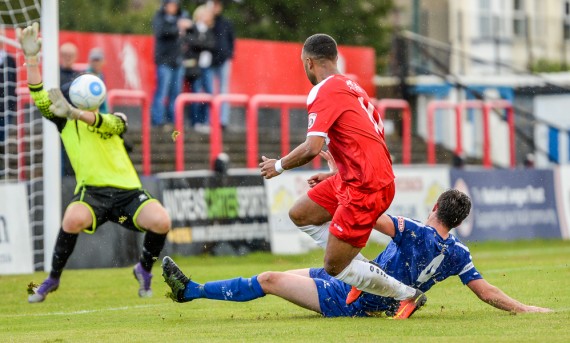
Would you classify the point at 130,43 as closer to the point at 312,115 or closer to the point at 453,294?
the point at 453,294

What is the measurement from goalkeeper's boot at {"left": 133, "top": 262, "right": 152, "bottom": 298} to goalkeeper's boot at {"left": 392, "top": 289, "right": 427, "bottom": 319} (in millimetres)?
3420

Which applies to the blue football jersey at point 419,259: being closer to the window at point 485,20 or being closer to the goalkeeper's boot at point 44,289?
the goalkeeper's boot at point 44,289

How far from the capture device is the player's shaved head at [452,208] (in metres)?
9.06

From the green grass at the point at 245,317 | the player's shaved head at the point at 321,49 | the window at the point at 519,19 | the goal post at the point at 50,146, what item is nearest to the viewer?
the green grass at the point at 245,317

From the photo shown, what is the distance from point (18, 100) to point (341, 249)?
862 centimetres

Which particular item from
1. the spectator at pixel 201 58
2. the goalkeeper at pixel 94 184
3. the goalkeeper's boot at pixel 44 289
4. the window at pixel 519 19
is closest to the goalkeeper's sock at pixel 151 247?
the goalkeeper at pixel 94 184

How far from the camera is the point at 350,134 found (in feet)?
29.9

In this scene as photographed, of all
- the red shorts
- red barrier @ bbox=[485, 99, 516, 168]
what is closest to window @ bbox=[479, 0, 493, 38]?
red barrier @ bbox=[485, 99, 516, 168]

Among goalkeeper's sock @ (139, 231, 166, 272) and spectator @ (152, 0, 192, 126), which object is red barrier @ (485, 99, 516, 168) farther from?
goalkeeper's sock @ (139, 231, 166, 272)

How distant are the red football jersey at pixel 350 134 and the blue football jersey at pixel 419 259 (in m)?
0.37

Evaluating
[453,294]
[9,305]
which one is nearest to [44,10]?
[9,305]

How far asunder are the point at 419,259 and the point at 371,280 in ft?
1.53

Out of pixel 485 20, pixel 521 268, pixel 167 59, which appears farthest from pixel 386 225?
pixel 485 20

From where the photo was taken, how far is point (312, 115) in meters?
9.02
